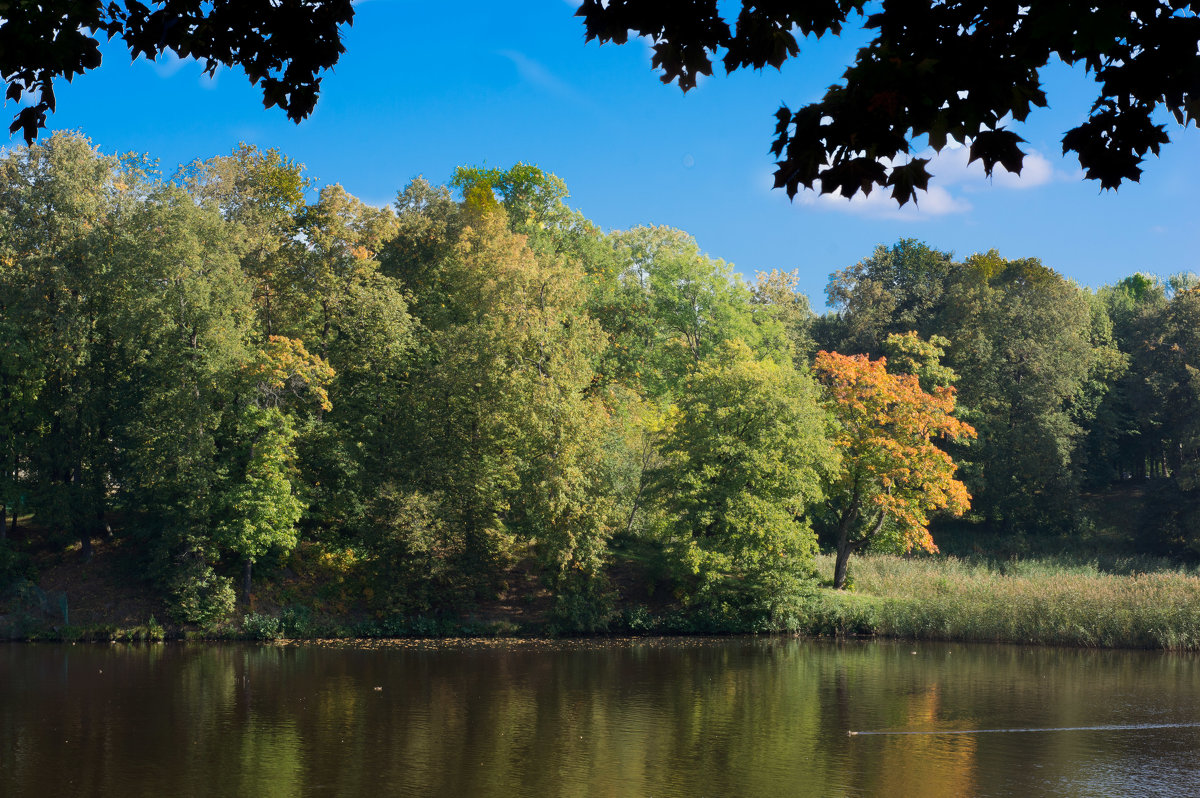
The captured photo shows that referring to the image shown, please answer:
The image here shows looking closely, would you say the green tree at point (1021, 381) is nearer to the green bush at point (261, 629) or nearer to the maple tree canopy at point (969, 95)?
the green bush at point (261, 629)

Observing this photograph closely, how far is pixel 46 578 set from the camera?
1401 inches

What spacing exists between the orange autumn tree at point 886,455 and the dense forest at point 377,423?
0.38ft

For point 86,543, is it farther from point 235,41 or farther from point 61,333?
point 235,41

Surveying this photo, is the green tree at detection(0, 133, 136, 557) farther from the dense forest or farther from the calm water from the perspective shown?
the calm water

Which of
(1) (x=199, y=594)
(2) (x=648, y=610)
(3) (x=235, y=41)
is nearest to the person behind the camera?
(3) (x=235, y=41)

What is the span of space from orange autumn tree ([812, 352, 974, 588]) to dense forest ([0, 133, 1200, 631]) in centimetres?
11

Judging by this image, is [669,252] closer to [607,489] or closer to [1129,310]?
[607,489]

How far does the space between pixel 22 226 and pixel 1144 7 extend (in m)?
42.8

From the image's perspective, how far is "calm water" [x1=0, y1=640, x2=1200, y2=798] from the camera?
52.4 ft

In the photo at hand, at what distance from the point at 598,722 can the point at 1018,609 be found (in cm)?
1770

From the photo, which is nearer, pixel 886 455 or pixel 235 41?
pixel 235 41

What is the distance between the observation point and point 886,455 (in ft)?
116

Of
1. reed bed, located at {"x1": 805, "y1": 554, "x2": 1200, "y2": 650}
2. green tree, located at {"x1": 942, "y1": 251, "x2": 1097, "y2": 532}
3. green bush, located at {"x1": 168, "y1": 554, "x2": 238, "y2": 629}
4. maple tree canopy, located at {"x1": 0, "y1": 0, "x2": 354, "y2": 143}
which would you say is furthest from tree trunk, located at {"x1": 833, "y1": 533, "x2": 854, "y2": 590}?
maple tree canopy, located at {"x1": 0, "y1": 0, "x2": 354, "y2": 143}

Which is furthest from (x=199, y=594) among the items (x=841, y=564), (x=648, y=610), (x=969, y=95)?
(x=969, y=95)
